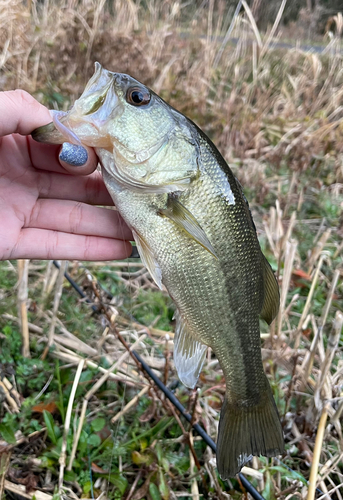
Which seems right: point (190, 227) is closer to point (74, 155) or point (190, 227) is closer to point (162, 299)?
point (74, 155)

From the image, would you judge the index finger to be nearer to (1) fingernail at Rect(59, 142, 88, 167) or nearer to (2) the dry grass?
(1) fingernail at Rect(59, 142, 88, 167)

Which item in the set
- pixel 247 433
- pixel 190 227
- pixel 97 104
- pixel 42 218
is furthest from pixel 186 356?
pixel 97 104

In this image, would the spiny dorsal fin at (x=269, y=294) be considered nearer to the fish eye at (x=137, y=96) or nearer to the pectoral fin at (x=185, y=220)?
the pectoral fin at (x=185, y=220)

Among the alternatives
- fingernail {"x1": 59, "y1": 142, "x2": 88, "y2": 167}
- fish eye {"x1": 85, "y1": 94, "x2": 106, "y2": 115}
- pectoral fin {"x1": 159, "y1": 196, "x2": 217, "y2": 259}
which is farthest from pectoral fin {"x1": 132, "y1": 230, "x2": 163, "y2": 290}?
fish eye {"x1": 85, "y1": 94, "x2": 106, "y2": 115}

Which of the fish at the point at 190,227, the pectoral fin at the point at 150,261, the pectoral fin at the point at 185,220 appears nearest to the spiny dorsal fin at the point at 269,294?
the fish at the point at 190,227

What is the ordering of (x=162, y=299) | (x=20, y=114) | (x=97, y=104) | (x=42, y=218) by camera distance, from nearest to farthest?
(x=97, y=104)
(x=20, y=114)
(x=42, y=218)
(x=162, y=299)
